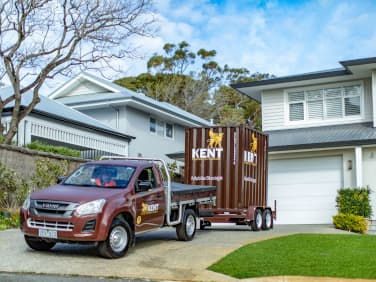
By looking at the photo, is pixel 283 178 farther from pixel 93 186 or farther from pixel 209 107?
pixel 209 107

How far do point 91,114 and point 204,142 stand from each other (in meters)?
14.5

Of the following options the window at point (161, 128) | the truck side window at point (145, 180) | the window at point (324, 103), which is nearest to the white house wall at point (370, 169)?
the window at point (324, 103)

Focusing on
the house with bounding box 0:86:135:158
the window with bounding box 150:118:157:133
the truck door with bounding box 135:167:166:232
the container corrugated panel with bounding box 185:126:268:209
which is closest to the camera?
the truck door with bounding box 135:167:166:232

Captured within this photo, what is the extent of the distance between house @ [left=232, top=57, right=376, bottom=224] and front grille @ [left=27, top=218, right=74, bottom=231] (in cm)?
1137

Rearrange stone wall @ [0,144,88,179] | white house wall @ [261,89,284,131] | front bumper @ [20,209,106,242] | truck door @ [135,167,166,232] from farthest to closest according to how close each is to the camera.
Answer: white house wall @ [261,89,284,131], stone wall @ [0,144,88,179], truck door @ [135,167,166,232], front bumper @ [20,209,106,242]

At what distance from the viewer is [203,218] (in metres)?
14.8

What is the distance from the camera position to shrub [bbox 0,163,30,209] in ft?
50.4

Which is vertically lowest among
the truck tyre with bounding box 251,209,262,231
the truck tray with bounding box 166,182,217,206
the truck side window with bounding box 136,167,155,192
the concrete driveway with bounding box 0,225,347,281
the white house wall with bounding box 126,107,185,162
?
the concrete driveway with bounding box 0,225,347,281

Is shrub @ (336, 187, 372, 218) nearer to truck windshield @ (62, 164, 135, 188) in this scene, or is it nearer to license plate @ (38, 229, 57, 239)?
truck windshield @ (62, 164, 135, 188)

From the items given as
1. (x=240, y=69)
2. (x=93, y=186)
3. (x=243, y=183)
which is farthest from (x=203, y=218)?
(x=240, y=69)

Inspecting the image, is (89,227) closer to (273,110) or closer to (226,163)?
(226,163)

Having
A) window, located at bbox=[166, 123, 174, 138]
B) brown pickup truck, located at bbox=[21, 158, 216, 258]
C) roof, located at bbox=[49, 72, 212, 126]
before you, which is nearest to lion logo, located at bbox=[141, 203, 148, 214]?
brown pickup truck, located at bbox=[21, 158, 216, 258]

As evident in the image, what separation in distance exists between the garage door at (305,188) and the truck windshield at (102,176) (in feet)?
34.0

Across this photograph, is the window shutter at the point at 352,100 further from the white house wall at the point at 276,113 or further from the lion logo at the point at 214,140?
the lion logo at the point at 214,140
